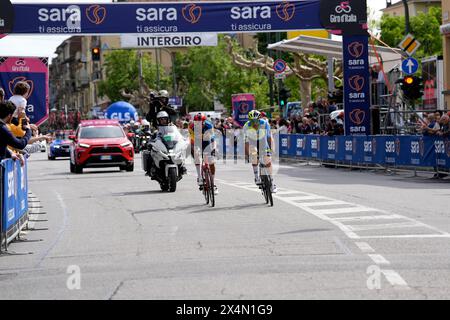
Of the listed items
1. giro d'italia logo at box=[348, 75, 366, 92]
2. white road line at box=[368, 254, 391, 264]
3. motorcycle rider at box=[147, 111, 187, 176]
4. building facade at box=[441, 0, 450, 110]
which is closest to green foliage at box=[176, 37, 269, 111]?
building facade at box=[441, 0, 450, 110]

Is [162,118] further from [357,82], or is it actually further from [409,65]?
[357,82]

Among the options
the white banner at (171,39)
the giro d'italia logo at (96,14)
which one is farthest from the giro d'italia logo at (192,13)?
the giro d'italia logo at (96,14)

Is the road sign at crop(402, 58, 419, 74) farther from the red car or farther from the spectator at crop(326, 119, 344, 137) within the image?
the red car

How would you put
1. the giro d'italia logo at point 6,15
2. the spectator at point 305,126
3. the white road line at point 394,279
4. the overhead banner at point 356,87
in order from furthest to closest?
the spectator at point 305,126
the overhead banner at point 356,87
the giro d'italia logo at point 6,15
the white road line at point 394,279

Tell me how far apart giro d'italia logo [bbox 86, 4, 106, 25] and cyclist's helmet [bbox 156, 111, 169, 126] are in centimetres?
1141

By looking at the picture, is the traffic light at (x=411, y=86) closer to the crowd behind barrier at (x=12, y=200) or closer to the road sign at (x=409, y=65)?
the road sign at (x=409, y=65)

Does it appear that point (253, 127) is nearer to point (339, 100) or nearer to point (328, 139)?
point (328, 139)

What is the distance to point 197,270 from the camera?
10750 mm

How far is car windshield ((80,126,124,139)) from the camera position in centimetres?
3547

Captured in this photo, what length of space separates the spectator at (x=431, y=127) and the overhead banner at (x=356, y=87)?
22.0 ft

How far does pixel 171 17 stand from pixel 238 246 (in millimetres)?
22502

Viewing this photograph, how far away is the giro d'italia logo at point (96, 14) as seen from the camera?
34.5 metres
